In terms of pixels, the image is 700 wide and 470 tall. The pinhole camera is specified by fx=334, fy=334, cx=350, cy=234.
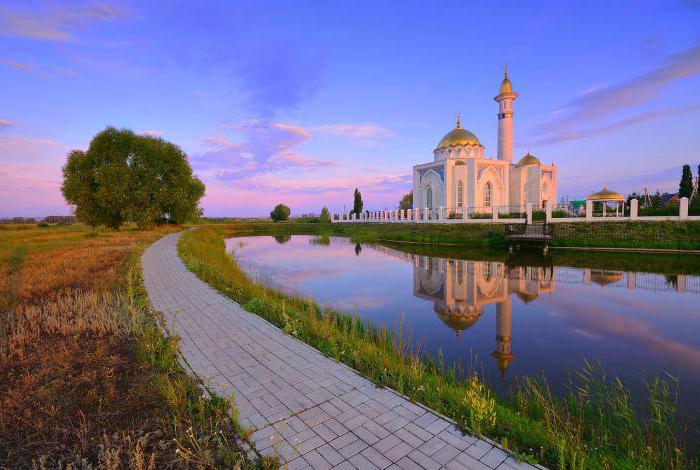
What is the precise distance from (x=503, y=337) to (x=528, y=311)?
214cm

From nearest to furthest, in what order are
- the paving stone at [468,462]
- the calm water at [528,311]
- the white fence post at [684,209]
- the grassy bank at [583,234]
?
the paving stone at [468,462] < the calm water at [528,311] < the grassy bank at [583,234] < the white fence post at [684,209]

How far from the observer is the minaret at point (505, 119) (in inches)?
1375

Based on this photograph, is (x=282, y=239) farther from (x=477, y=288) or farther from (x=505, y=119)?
(x=505, y=119)

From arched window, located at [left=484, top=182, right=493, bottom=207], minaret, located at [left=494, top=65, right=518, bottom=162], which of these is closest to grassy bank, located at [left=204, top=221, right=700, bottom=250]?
arched window, located at [left=484, top=182, right=493, bottom=207]

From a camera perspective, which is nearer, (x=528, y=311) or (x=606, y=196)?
(x=528, y=311)

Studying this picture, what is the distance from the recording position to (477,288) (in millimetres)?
10719

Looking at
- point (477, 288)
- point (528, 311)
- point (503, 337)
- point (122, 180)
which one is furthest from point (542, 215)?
point (122, 180)

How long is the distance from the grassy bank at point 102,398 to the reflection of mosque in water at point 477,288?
4.33 m

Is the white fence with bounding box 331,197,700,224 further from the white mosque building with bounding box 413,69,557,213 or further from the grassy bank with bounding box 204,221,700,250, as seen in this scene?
the white mosque building with bounding box 413,69,557,213

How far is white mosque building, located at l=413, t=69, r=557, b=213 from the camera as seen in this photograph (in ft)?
110

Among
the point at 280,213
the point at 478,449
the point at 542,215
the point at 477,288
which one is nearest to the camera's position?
the point at 478,449

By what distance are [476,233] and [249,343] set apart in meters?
20.9

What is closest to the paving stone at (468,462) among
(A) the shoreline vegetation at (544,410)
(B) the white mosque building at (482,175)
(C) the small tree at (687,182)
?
(A) the shoreline vegetation at (544,410)

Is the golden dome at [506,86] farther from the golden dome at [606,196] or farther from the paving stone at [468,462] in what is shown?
the paving stone at [468,462]
